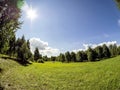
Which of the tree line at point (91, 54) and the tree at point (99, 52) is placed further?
the tree at point (99, 52)

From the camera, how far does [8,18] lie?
71.5ft

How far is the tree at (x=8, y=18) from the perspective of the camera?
21438 millimetres

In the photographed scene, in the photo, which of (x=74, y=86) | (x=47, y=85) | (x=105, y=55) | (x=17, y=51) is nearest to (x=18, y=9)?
(x=47, y=85)

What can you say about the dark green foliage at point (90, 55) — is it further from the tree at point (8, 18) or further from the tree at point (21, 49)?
the tree at point (8, 18)

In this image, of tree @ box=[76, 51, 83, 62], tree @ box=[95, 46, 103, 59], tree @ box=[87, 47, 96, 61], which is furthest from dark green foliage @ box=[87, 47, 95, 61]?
tree @ box=[76, 51, 83, 62]

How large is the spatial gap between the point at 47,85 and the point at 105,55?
384 ft

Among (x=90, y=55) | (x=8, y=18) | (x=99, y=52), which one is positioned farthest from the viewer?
(x=99, y=52)

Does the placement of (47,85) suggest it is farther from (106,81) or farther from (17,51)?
(17,51)

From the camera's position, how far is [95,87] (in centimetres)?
1772

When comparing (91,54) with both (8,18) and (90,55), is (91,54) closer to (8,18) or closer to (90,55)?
(90,55)

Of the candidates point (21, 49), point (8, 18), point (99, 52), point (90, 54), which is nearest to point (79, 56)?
point (90, 54)

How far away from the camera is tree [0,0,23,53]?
21438mm

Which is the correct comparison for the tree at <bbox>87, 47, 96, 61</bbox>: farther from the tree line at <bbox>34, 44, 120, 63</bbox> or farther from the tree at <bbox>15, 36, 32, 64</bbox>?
the tree at <bbox>15, 36, 32, 64</bbox>

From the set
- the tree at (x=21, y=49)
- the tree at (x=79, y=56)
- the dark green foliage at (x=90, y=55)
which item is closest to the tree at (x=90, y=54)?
the dark green foliage at (x=90, y=55)
